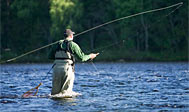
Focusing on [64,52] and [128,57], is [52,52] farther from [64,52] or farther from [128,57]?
[128,57]

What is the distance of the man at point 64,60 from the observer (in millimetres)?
15453

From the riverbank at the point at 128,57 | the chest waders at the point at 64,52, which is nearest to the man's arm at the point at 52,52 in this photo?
the chest waders at the point at 64,52

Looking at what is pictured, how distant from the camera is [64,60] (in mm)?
15539

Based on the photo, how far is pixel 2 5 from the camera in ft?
249

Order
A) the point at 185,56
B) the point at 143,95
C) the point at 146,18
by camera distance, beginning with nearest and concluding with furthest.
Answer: the point at 143,95 → the point at 185,56 → the point at 146,18

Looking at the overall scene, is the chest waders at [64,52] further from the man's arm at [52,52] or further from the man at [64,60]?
the man's arm at [52,52]

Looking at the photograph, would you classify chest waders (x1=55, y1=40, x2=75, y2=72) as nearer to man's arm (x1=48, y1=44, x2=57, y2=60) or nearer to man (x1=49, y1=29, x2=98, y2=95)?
man (x1=49, y1=29, x2=98, y2=95)

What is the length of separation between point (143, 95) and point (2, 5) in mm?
62171

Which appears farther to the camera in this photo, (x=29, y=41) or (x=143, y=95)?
(x=29, y=41)

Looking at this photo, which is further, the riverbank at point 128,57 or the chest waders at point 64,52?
the riverbank at point 128,57

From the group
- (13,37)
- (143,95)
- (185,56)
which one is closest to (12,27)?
(13,37)

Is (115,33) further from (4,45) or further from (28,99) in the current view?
(28,99)

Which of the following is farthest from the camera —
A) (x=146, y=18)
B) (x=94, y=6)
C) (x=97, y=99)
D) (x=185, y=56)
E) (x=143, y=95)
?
(x=94, y=6)

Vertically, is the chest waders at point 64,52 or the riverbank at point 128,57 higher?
the riverbank at point 128,57
